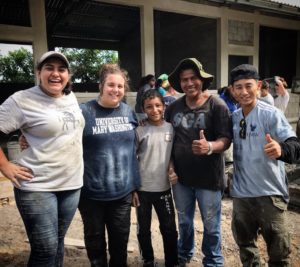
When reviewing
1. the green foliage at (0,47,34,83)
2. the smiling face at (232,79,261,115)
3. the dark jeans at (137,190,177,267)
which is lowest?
the dark jeans at (137,190,177,267)

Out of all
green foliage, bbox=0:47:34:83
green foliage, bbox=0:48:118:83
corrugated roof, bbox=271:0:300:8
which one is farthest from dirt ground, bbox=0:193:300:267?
green foliage, bbox=0:47:34:83

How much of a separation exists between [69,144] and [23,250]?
1.92 meters

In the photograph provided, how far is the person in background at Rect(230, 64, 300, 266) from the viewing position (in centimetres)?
209

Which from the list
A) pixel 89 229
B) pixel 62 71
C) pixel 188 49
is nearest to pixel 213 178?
pixel 89 229

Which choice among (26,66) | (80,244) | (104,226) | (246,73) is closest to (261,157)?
(246,73)

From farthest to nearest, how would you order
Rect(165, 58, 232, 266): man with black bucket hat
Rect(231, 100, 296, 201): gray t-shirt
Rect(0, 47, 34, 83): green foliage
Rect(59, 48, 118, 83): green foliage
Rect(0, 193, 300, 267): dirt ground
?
Rect(59, 48, 118, 83): green foliage
Rect(0, 47, 34, 83): green foliage
Rect(0, 193, 300, 267): dirt ground
Rect(165, 58, 232, 266): man with black bucket hat
Rect(231, 100, 296, 201): gray t-shirt

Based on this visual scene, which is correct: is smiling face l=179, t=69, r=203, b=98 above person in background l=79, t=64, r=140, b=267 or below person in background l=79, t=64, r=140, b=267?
above

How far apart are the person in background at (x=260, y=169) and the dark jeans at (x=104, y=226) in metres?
0.91

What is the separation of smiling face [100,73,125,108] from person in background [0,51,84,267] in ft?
1.03

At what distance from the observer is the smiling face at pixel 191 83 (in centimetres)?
242

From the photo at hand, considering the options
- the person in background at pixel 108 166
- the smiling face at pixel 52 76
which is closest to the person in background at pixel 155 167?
the person in background at pixel 108 166

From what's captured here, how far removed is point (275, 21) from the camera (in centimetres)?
1038

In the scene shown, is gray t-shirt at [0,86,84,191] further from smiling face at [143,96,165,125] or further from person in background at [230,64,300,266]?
person in background at [230,64,300,266]

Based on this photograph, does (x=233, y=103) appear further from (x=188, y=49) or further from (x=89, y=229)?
(x=188, y=49)
